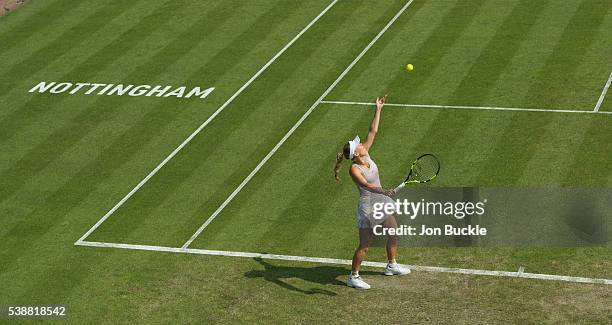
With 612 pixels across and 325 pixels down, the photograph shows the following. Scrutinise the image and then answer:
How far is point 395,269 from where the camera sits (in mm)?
21156

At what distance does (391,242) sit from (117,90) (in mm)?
13068

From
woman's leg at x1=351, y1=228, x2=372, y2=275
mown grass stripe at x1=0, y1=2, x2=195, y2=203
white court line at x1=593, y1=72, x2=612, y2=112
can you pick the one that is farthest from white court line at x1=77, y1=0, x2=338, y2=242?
white court line at x1=593, y1=72, x2=612, y2=112

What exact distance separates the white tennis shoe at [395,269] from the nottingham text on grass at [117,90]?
11210mm

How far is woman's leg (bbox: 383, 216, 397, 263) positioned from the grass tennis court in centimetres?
45

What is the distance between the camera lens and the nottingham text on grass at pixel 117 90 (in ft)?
103

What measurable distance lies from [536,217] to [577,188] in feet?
5.41

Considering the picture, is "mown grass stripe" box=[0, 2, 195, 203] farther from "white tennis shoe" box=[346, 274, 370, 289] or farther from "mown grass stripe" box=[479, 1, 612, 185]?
"mown grass stripe" box=[479, 1, 612, 185]

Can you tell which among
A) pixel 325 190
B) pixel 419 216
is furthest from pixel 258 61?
pixel 419 216

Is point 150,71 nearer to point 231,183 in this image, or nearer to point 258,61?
point 258,61

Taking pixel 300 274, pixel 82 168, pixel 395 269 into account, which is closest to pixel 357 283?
pixel 395 269

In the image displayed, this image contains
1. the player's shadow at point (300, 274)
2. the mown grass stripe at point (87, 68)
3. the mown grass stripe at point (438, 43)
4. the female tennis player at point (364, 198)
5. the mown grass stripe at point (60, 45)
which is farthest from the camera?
the mown grass stripe at point (60, 45)

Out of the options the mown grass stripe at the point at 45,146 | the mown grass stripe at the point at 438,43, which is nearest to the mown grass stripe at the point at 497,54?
Answer: the mown grass stripe at the point at 438,43

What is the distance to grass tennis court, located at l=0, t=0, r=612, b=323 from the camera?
20.7 m

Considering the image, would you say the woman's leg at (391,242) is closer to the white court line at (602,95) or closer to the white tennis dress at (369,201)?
the white tennis dress at (369,201)
